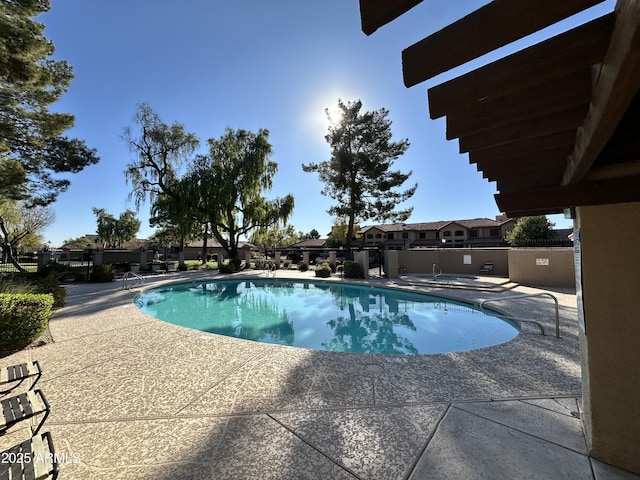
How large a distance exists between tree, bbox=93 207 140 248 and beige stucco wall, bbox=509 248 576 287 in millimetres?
66651

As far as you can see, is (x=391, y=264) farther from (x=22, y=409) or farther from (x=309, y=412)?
(x=22, y=409)

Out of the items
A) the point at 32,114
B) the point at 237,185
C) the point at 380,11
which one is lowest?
the point at 380,11

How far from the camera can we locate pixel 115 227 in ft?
187

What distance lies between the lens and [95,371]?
165 inches

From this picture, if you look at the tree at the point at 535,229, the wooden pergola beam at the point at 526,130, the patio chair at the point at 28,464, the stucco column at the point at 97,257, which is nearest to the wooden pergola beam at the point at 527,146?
the wooden pergola beam at the point at 526,130

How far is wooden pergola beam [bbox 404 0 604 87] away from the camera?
2.84ft

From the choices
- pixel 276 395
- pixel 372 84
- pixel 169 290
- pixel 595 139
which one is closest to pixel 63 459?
pixel 276 395

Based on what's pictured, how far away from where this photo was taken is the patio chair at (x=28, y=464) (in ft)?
5.72

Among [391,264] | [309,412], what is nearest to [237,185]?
[391,264]

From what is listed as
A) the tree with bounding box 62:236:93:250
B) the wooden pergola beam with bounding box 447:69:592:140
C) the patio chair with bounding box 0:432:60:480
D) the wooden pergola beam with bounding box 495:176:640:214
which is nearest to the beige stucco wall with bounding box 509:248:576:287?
the wooden pergola beam with bounding box 495:176:640:214

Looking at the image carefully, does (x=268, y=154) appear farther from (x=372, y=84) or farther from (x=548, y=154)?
(x=548, y=154)

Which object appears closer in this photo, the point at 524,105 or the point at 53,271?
the point at 524,105

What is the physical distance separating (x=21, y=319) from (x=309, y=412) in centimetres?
583

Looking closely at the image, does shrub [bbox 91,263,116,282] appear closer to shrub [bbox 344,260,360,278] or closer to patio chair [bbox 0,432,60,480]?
shrub [bbox 344,260,360,278]
